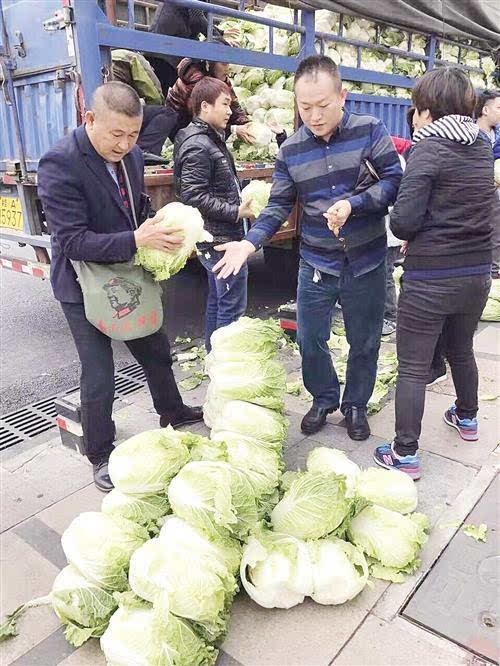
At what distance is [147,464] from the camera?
2.37 meters

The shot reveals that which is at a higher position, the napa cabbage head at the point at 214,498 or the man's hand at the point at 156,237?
the man's hand at the point at 156,237

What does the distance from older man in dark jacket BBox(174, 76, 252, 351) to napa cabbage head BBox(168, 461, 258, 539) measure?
2.03m

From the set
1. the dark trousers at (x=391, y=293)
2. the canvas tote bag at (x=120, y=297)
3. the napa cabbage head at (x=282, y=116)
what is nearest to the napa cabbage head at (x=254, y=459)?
the canvas tote bag at (x=120, y=297)

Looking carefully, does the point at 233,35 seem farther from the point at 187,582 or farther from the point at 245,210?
the point at 187,582

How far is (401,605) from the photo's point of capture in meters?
2.25

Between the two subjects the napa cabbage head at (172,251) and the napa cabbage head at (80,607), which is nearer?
the napa cabbage head at (80,607)

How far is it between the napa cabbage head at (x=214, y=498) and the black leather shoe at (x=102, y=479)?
0.95 m

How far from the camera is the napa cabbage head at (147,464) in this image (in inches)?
92.8

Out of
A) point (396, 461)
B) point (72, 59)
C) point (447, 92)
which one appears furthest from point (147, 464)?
point (72, 59)

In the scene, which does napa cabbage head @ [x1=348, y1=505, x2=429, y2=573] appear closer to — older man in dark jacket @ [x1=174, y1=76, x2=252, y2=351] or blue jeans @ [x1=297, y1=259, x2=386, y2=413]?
blue jeans @ [x1=297, y1=259, x2=386, y2=413]

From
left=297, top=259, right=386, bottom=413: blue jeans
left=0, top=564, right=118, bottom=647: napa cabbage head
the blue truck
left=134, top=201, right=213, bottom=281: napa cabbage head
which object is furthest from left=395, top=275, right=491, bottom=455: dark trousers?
the blue truck

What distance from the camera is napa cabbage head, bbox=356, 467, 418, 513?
2584 millimetres

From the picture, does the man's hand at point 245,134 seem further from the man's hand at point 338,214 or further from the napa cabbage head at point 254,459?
the napa cabbage head at point 254,459

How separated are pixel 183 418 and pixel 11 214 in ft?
8.93
